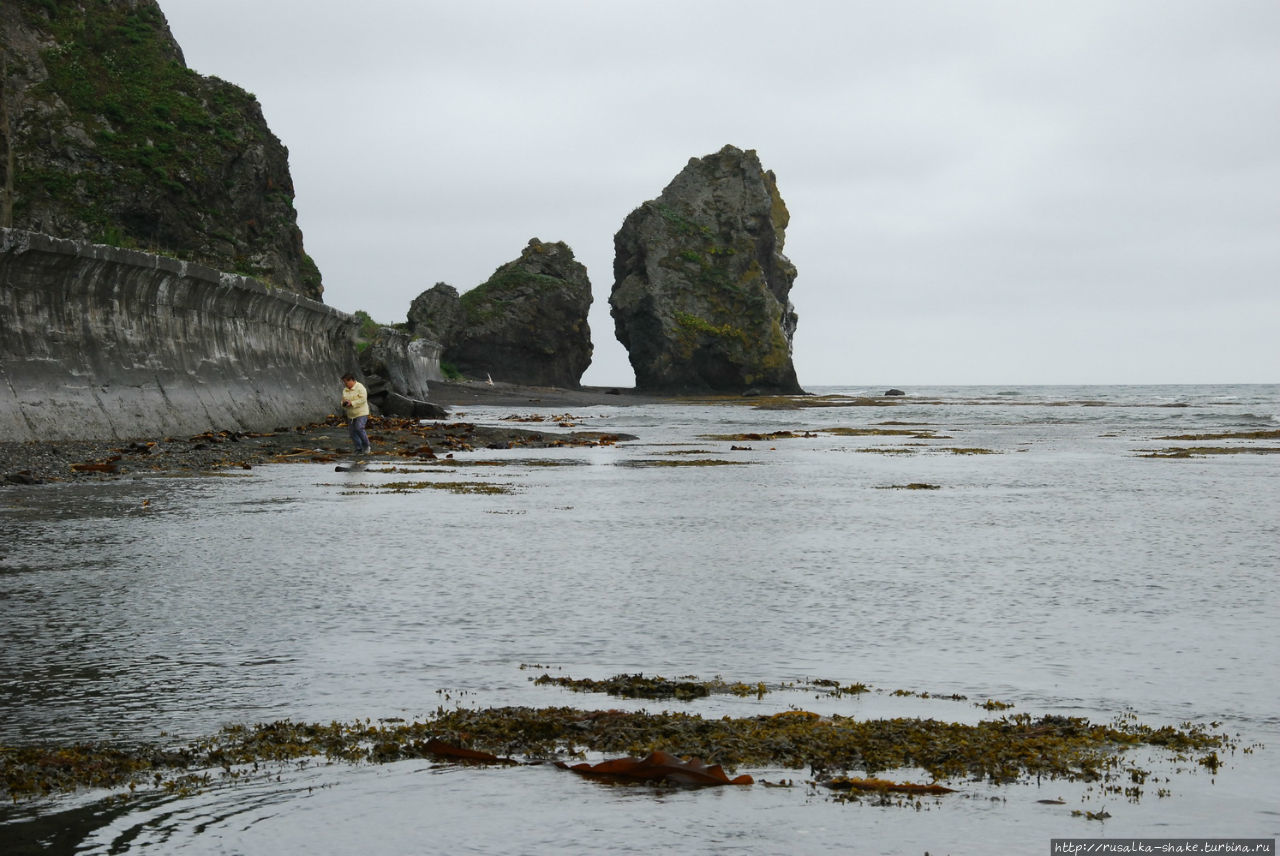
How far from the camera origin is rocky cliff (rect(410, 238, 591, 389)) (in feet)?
286

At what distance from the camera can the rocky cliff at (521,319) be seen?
8712 centimetres

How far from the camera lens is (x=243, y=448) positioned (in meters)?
17.2

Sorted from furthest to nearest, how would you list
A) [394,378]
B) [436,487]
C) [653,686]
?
[394,378] → [436,487] → [653,686]

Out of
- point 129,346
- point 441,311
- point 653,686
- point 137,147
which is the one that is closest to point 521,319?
point 441,311

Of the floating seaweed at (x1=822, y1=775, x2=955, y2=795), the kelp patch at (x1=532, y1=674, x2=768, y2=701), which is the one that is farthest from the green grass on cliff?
the floating seaweed at (x1=822, y1=775, x2=955, y2=795)

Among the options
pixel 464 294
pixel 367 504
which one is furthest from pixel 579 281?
pixel 367 504

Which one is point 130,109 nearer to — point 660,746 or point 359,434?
point 359,434

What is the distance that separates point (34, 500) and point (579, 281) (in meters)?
83.9

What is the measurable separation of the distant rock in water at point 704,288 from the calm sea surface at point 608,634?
75.7 meters

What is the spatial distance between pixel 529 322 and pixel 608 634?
8492 centimetres

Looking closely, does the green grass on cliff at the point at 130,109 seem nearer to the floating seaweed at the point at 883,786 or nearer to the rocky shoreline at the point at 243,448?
the rocky shoreline at the point at 243,448

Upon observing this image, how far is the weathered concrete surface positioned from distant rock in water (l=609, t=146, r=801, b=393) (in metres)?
66.5

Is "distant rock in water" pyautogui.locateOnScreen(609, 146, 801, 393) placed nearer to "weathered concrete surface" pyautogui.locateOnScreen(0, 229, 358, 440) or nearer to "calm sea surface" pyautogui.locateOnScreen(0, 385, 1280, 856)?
"weathered concrete surface" pyautogui.locateOnScreen(0, 229, 358, 440)

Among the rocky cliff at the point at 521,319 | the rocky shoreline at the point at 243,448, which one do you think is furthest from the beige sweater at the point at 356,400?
the rocky cliff at the point at 521,319
